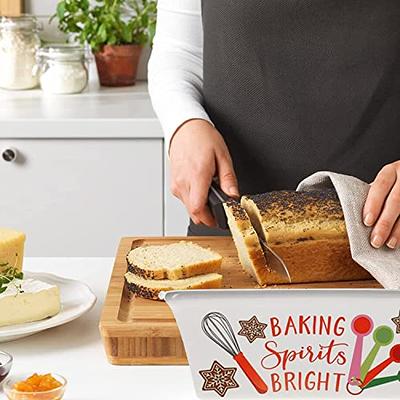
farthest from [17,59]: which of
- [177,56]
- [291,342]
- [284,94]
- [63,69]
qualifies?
[291,342]

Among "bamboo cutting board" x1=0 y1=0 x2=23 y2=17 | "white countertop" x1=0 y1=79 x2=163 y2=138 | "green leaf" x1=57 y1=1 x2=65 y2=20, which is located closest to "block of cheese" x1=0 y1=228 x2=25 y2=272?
"white countertop" x1=0 y1=79 x2=163 y2=138

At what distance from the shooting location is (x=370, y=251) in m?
1.25

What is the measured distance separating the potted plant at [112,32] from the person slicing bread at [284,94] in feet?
3.47

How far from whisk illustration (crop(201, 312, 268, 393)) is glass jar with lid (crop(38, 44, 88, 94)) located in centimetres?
188

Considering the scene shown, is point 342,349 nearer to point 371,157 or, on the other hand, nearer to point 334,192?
point 334,192

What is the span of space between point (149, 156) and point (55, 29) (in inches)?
32.9

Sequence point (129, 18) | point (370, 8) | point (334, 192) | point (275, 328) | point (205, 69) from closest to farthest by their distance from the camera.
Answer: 1. point (275, 328)
2. point (334, 192)
3. point (370, 8)
4. point (205, 69)
5. point (129, 18)

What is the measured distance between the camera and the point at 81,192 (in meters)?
2.49

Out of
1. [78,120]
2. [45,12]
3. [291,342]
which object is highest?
[291,342]

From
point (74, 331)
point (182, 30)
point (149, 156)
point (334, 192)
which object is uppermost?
point (182, 30)

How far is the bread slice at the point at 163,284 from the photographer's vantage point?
1210 millimetres

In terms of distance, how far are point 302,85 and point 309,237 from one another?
0.41m

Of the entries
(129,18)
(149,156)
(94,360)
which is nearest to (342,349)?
(94,360)

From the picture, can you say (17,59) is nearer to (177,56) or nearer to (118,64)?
(118,64)
